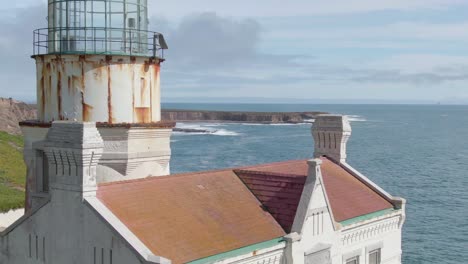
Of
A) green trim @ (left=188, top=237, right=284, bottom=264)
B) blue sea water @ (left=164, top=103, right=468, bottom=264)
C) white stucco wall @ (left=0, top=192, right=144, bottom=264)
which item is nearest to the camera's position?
white stucco wall @ (left=0, top=192, right=144, bottom=264)

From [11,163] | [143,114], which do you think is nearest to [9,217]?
[143,114]

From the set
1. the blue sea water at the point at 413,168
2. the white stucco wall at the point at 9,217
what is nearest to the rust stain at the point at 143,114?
the white stucco wall at the point at 9,217

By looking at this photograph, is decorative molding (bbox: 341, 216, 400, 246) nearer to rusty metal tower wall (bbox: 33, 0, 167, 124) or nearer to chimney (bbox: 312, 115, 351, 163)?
chimney (bbox: 312, 115, 351, 163)

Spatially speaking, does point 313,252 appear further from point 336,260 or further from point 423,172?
point 423,172

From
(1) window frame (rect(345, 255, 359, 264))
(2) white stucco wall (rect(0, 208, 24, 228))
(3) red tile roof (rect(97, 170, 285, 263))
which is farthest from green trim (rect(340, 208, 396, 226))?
(2) white stucco wall (rect(0, 208, 24, 228))

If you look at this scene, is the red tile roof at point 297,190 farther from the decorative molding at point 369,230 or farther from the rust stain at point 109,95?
the rust stain at point 109,95

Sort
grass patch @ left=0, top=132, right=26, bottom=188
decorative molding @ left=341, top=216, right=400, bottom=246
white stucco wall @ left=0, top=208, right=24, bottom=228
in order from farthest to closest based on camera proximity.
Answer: grass patch @ left=0, top=132, right=26, bottom=188
white stucco wall @ left=0, top=208, right=24, bottom=228
decorative molding @ left=341, top=216, right=400, bottom=246
